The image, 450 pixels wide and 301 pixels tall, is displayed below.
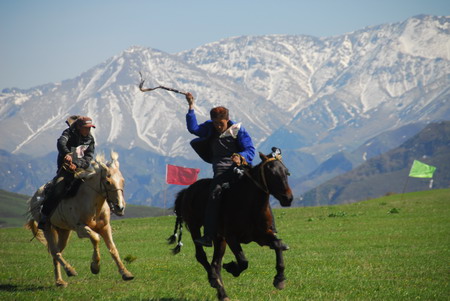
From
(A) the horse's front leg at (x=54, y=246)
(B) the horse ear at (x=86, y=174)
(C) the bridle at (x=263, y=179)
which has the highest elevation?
(C) the bridle at (x=263, y=179)

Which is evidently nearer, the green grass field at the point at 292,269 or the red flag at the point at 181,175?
the green grass field at the point at 292,269

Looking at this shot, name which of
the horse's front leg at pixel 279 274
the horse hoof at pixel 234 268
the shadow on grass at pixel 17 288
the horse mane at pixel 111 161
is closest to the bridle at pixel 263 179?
the horse's front leg at pixel 279 274

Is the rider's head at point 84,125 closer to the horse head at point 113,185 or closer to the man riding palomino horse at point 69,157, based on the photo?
the man riding palomino horse at point 69,157

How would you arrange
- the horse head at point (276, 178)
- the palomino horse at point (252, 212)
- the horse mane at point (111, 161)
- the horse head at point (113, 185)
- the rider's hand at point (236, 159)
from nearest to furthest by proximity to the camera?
the horse head at point (276, 178)
the palomino horse at point (252, 212)
the rider's hand at point (236, 159)
the horse head at point (113, 185)
the horse mane at point (111, 161)

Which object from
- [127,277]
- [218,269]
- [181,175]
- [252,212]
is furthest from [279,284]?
[181,175]

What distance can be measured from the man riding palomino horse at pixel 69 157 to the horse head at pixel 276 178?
594 centimetres

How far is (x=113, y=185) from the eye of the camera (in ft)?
57.2

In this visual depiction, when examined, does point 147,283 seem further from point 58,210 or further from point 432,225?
point 432,225

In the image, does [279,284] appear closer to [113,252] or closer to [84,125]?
[113,252]

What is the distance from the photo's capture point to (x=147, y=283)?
1831 centimetres

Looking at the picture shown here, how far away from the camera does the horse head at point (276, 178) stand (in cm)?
1393

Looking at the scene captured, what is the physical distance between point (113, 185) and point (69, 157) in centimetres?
174

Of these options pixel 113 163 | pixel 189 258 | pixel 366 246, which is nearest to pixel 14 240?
pixel 189 258

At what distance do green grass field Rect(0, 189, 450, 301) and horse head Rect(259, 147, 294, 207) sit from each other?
2.41 metres
